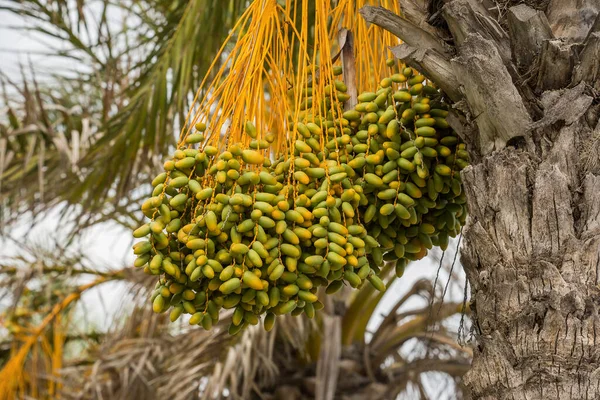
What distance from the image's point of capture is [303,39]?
182 centimetres

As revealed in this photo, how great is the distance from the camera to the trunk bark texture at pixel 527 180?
1.37 meters

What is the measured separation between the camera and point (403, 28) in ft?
5.08

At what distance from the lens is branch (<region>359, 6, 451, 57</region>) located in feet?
5.08

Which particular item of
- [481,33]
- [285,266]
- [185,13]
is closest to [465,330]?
[285,266]

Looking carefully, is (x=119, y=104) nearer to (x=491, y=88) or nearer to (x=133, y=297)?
(x=133, y=297)

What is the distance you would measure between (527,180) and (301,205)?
424mm

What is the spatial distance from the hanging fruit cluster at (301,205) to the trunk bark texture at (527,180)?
103 millimetres

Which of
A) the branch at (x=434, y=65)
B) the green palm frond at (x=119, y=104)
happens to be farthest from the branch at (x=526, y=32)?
the green palm frond at (x=119, y=104)

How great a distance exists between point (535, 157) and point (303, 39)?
64 centimetres

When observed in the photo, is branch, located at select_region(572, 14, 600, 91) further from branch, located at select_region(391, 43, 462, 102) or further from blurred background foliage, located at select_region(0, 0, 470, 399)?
blurred background foliage, located at select_region(0, 0, 470, 399)

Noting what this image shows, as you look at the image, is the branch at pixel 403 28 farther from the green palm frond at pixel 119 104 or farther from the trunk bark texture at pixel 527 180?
the green palm frond at pixel 119 104

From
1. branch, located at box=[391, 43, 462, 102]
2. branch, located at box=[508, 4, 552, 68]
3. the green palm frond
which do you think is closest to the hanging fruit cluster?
branch, located at box=[391, 43, 462, 102]

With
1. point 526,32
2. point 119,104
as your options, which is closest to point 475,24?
point 526,32

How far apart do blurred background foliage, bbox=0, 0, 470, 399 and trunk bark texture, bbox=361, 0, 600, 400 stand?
1.72m
